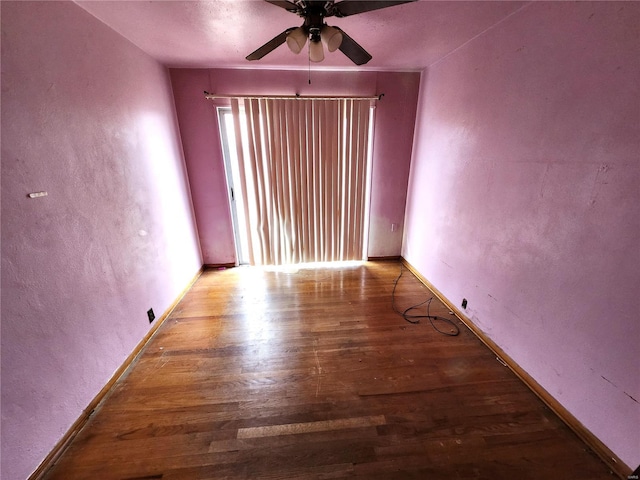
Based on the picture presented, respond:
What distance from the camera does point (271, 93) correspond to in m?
2.80

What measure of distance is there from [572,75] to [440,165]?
50.3 inches

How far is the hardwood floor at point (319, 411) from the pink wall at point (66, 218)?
31cm

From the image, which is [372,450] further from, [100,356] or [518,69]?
[518,69]

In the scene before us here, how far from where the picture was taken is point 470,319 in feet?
7.32

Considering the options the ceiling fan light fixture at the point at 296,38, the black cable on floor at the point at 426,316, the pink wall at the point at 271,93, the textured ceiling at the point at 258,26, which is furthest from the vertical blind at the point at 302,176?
the ceiling fan light fixture at the point at 296,38

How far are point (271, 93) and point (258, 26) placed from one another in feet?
3.23

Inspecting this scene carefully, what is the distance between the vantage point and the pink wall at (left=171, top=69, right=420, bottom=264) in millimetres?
2748

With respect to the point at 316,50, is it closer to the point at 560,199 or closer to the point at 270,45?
the point at 270,45

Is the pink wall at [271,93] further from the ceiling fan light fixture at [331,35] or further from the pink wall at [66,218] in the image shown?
the ceiling fan light fixture at [331,35]

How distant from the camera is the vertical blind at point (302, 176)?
9.30ft

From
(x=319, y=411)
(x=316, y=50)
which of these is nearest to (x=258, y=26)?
(x=316, y=50)

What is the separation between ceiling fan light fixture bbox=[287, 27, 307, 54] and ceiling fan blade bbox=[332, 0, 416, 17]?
21 cm

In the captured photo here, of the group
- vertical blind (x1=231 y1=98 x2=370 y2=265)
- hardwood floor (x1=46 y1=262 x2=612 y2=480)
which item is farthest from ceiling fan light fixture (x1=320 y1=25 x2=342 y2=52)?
hardwood floor (x1=46 y1=262 x2=612 y2=480)

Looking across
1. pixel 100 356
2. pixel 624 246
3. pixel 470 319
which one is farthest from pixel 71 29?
pixel 470 319
